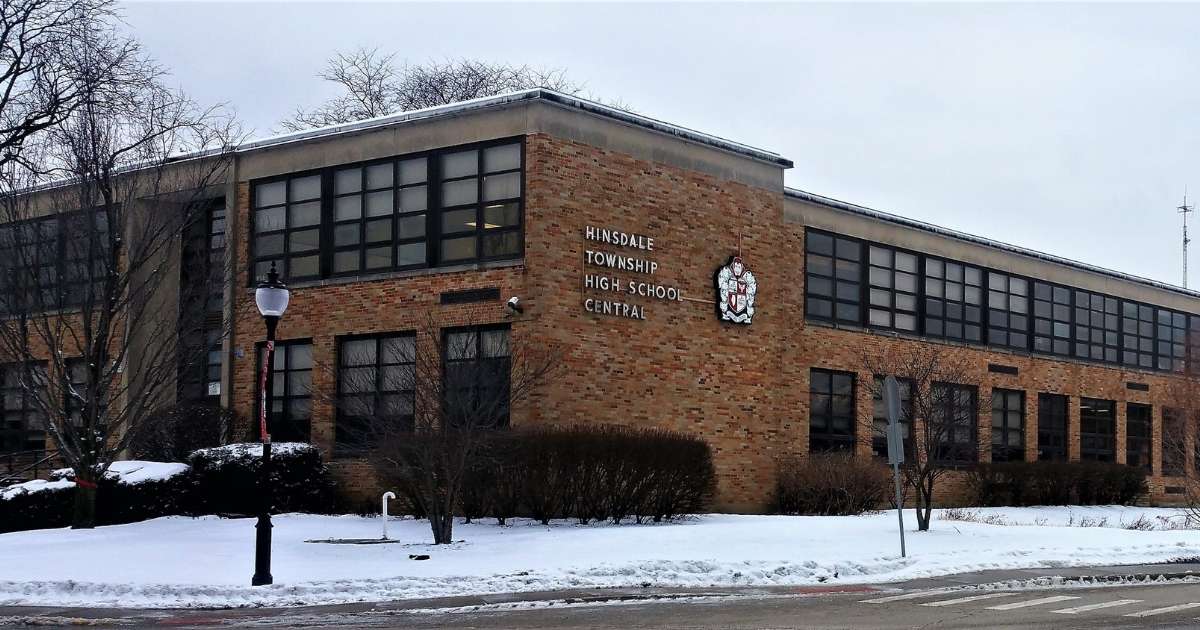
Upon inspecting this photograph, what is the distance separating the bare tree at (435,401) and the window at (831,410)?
30.4 feet

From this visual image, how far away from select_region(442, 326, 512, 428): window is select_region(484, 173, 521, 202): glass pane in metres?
2.58

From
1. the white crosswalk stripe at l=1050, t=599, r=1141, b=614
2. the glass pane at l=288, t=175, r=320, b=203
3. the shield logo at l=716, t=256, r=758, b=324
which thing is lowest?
the white crosswalk stripe at l=1050, t=599, r=1141, b=614

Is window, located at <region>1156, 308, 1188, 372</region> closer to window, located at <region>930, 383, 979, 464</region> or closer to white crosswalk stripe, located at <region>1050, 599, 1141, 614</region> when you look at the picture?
window, located at <region>930, 383, 979, 464</region>

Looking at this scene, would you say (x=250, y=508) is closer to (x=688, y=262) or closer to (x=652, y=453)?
(x=652, y=453)

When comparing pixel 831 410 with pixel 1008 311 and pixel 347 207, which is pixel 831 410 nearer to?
pixel 1008 311

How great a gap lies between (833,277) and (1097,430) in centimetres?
1397

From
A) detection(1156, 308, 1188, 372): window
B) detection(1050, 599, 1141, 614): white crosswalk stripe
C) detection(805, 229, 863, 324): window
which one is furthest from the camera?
detection(1156, 308, 1188, 372): window

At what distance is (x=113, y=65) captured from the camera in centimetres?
2627

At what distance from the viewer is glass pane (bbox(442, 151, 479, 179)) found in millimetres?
28469

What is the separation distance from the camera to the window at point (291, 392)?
30.8m

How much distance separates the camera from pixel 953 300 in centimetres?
3906

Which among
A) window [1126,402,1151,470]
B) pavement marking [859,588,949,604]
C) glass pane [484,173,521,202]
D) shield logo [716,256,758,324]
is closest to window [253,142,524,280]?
glass pane [484,173,521,202]

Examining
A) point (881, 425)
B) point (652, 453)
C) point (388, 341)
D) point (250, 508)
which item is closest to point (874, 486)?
point (881, 425)

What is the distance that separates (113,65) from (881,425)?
66.0 ft
